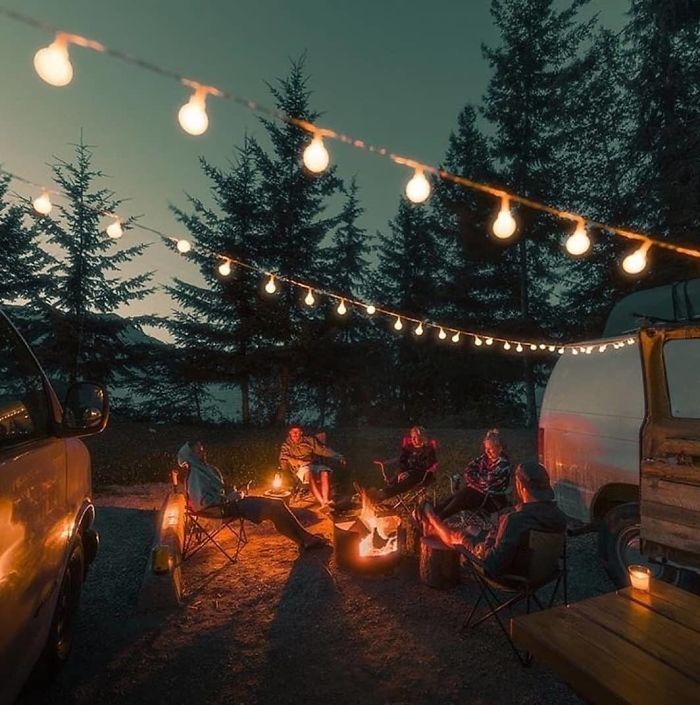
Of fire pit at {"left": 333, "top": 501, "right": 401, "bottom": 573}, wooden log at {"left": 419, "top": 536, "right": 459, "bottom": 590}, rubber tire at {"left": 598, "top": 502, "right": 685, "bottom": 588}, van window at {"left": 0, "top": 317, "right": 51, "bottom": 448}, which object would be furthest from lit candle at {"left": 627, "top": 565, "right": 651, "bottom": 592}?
van window at {"left": 0, "top": 317, "right": 51, "bottom": 448}

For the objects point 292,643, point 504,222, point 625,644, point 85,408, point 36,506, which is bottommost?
point 292,643

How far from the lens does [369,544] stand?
4734mm

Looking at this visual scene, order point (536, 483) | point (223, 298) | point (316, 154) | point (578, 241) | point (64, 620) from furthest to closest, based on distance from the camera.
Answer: point (223, 298)
point (578, 241)
point (536, 483)
point (316, 154)
point (64, 620)

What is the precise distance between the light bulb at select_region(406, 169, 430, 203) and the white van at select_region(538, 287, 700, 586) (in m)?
2.13

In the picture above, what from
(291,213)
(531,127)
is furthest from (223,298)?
(531,127)

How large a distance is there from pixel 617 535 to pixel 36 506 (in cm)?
467

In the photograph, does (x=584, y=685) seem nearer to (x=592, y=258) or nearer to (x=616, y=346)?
(x=616, y=346)

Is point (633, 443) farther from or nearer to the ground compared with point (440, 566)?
farther from the ground

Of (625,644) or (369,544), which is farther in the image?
(369,544)

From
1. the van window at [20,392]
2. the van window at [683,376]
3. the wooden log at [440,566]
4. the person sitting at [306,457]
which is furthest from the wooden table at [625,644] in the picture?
the person sitting at [306,457]

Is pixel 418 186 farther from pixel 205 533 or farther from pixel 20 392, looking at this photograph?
pixel 205 533

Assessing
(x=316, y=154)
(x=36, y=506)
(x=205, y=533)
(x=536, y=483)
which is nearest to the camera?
(x=36, y=506)

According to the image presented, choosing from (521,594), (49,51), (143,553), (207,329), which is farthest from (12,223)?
(521,594)

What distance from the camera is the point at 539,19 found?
16062 millimetres
